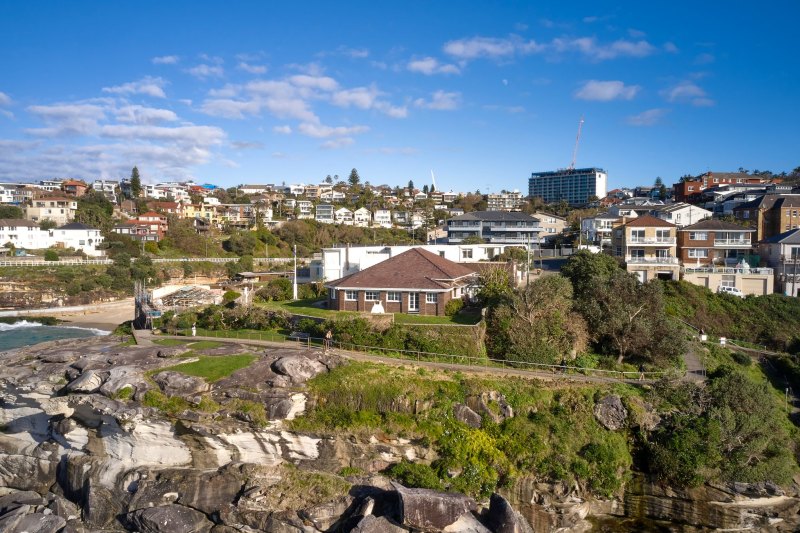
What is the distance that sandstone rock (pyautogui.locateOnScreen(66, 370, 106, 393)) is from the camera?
20203 mm

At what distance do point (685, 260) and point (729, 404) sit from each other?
2761 centimetres

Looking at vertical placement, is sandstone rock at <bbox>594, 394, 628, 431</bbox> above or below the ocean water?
above

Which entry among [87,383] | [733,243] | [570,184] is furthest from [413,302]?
[570,184]

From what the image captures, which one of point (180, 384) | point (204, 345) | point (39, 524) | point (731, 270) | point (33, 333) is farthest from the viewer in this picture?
point (33, 333)

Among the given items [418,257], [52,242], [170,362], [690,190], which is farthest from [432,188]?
[170,362]

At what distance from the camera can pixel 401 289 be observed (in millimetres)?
28406

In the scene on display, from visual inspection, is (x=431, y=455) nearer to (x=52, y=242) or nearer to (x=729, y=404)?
(x=729, y=404)

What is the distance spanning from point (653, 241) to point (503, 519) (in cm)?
3336

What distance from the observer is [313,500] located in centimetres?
1681

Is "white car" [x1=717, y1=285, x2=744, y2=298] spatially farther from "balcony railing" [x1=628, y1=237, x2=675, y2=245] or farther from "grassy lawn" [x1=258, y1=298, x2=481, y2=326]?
"grassy lawn" [x1=258, y1=298, x2=481, y2=326]

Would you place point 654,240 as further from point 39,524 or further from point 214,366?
point 39,524

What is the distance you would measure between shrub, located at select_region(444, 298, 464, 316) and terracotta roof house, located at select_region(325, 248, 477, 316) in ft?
0.61

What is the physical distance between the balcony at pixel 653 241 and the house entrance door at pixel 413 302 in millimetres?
22497

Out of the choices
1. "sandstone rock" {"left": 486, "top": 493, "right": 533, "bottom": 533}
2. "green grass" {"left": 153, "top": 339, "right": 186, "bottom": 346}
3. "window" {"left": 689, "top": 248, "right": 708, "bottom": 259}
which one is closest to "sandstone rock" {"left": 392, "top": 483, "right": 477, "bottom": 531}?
"sandstone rock" {"left": 486, "top": 493, "right": 533, "bottom": 533}
